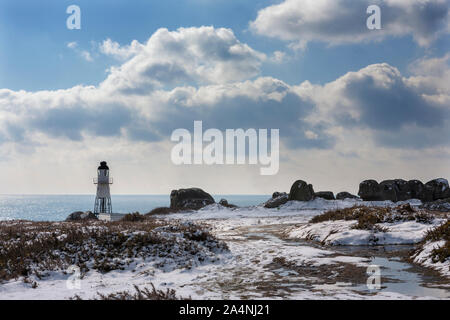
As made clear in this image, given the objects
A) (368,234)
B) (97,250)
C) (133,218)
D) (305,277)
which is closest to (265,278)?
(305,277)

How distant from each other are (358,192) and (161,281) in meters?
38.8

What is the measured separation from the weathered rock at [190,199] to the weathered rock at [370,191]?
19160mm

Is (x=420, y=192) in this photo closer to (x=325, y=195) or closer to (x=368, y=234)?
(x=325, y=195)

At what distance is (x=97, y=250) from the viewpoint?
40.6ft

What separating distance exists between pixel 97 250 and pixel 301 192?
3130cm

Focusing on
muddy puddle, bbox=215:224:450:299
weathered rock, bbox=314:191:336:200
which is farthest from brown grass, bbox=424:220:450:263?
weathered rock, bbox=314:191:336:200

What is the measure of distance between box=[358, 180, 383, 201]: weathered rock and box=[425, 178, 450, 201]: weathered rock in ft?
22.1

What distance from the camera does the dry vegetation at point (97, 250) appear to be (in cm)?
1095

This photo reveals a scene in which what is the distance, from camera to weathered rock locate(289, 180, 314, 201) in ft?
133

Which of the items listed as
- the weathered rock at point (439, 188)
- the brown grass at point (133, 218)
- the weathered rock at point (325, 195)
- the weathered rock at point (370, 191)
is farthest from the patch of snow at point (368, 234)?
the weathered rock at point (439, 188)

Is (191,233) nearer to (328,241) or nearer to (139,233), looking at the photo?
(139,233)

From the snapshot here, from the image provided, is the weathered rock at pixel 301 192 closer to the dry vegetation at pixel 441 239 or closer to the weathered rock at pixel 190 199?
the weathered rock at pixel 190 199
